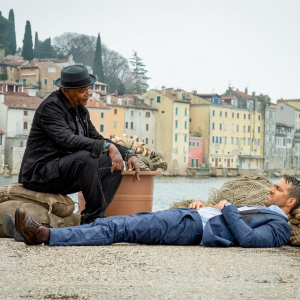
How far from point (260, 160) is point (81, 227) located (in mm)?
75025

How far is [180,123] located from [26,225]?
6634cm

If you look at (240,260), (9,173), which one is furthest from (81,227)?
(9,173)

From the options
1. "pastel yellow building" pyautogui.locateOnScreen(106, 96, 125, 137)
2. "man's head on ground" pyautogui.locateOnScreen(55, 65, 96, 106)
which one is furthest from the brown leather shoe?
"pastel yellow building" pyautogui.locateOnScreen(106, 96, 125, 137)

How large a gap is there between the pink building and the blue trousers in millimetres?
66149

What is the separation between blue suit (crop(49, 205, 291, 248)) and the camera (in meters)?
3.18

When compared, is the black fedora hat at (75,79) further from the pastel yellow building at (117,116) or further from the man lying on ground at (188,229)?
the pastel yellow building at (117,116)

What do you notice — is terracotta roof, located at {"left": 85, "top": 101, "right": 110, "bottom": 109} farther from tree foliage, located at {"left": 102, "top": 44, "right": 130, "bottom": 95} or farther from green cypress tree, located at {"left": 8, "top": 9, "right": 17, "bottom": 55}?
green cypress tree, located at {"left": 8, "top": 9, "right": 17, "bottom": 55}

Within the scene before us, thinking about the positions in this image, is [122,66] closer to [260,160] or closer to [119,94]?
[119,94]

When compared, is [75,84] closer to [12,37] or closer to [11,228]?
[11,228]

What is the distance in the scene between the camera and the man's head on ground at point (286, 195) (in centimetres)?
357

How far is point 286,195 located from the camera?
3.59 meters

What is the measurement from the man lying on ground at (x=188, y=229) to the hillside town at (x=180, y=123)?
54595mm

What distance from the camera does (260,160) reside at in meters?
77.0

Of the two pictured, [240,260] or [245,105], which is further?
[245,105]
